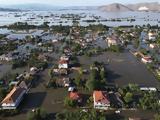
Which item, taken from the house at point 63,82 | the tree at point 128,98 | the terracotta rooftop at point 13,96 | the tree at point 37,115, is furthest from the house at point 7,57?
the tree at point 128,98

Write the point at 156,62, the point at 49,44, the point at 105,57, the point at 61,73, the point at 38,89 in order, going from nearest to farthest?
the point at 38,89 → the point at 61,73 → the point at 156,62 → the point at 105,57 → the point at 49,44

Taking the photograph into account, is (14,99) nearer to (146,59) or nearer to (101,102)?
(101,102)

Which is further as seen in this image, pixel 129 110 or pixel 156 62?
pixel 156 62

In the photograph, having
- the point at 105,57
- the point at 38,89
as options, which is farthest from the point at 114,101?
the point at 105,57

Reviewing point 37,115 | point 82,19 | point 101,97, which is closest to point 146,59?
point 101,97

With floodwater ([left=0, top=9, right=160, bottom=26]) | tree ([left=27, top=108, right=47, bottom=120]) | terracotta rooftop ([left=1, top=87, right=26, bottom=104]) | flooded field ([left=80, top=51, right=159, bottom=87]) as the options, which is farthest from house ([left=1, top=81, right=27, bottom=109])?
floodwater ([left=0, top=9, right=160, bottom=26])

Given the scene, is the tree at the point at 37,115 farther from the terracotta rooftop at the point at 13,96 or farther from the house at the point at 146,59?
the house at the point at 146,59

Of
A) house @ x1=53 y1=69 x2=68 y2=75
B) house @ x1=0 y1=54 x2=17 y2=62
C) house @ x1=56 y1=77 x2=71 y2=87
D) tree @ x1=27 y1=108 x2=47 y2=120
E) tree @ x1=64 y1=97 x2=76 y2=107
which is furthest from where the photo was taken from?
house @ x1=0 y1=54 x2=17 y2=62

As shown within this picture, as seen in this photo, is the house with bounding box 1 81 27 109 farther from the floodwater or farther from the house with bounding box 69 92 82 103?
the floodwater

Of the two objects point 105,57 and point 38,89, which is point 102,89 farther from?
point 105,57

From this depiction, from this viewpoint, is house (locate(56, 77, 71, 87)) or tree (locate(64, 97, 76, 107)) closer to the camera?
tree (locate(64, 97, 76, 107))

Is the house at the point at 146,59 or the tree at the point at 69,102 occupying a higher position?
the house at the point at 146,59
